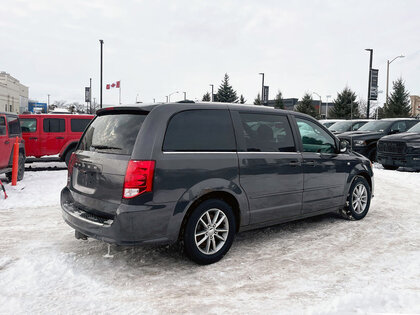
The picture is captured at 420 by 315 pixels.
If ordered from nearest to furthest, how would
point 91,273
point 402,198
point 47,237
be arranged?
point 91,273
point 47,237
point 402,198

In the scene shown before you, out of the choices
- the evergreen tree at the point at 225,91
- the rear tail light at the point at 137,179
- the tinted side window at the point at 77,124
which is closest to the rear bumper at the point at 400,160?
the tinted side window at the point at 77,124

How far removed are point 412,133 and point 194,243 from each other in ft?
38.7

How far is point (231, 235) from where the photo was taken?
442cm

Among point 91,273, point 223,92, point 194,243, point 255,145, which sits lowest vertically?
point 91,273

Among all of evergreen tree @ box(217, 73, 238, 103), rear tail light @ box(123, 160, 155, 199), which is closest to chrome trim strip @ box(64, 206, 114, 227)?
rear tail light @ box(123, 160, 155, 199)

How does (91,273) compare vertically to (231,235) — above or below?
below

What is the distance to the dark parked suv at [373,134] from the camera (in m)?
15.0

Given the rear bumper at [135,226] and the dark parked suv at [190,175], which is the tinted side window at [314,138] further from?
the rear bumper at [135,226]

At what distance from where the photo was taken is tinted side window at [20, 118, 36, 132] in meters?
12.6

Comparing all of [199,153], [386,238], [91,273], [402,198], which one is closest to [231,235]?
[199,153]

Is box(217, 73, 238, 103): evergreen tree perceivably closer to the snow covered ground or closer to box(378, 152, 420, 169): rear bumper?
box(378, 152, 420, 169): rear bumper

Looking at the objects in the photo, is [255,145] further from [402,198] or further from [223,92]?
[223,92]

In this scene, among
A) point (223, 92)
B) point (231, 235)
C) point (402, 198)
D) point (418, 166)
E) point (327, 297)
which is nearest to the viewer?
point (327, 297)

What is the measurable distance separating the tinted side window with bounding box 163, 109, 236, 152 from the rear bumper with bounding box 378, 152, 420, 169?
399 inches
